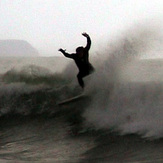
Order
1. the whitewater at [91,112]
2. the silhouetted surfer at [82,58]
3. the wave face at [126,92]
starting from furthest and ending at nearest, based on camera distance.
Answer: the silhouetted surfer at [82,58] → the wave face at [126,92] → the whitewater at [91,112]

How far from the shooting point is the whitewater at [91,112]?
249 inches

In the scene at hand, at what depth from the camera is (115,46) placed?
12453mm

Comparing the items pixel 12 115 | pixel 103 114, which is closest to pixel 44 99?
pixel 12 115

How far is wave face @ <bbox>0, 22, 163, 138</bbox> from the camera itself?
7785mm

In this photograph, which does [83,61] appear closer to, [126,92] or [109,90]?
[109,90]

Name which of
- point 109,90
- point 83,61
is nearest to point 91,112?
point 109,90

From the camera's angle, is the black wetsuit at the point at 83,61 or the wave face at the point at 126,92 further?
the black wetsuit at the point at 83,61

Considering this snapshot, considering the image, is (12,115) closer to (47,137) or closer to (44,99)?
(44,99)

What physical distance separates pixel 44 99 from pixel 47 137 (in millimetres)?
4191

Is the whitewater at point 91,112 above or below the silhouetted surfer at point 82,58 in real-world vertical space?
below

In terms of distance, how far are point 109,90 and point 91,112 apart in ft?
3.02

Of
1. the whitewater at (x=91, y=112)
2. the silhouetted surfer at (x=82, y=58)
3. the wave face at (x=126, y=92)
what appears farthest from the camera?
the silhouetted surfer at (x=82, y=58)

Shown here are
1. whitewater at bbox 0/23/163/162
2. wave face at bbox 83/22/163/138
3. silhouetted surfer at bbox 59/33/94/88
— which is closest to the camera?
whitewater at bbox 0/23/163/162

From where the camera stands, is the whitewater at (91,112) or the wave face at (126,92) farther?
the wave face at (126,92)
